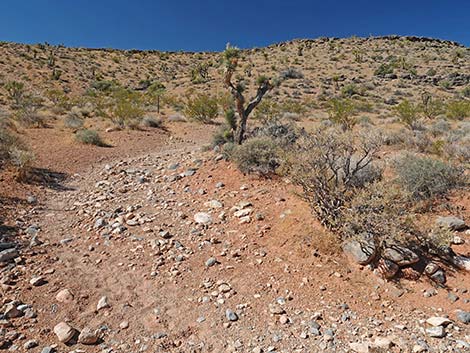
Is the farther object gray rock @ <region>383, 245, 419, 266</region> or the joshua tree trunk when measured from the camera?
the joshua tree trunk

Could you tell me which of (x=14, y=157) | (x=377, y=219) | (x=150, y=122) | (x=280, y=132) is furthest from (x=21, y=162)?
(x=150, y=122)

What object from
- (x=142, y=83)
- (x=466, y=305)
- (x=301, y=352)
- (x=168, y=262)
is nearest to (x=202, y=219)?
(x=168, y=262)

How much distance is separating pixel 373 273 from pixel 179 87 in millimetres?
33155

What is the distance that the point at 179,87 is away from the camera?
34.5 m

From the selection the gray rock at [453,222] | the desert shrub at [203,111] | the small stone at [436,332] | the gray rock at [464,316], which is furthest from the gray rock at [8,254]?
the desert shrub at [203,111]

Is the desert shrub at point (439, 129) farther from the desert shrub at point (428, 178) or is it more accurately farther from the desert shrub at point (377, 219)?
the desert shrub at point (377, 219)

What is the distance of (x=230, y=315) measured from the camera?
3.84 metres

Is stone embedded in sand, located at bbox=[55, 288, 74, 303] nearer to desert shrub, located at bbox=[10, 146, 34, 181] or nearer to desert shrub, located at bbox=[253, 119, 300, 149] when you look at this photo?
desert shrub, located at bbox=[10, 146, 34, 181]

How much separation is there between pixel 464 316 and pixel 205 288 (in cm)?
314

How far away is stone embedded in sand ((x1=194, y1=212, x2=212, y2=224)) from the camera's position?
6093mm

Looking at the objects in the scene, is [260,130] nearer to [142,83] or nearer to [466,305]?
[466,305]

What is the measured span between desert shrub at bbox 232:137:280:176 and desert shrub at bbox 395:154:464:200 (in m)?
2.88

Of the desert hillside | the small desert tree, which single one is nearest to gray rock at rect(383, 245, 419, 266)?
the desert hillside

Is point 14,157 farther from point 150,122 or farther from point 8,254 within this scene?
point 150,122
